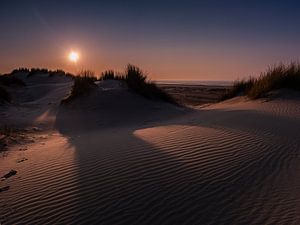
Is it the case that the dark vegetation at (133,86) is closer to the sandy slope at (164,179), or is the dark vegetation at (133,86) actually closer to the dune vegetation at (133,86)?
the dune vegetation at (133,86)

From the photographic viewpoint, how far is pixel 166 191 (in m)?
2.95

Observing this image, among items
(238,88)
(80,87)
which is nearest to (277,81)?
(238,88)

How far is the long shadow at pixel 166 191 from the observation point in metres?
2.57

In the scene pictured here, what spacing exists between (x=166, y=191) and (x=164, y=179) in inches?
9.9

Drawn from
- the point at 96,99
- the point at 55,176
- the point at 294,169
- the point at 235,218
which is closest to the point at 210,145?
the point at 294,169

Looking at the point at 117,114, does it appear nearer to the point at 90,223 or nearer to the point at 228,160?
the point at 228,160

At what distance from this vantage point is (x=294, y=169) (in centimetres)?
354

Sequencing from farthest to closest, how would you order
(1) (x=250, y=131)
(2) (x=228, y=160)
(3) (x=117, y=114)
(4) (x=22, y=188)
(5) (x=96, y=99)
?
1. (5) (x=96, y=99)
2. (3) (x=117, y=114)
3. (1) (x=250, y=131)
4. (2) (x=228, y=160)
5. (4) (x=22, y=188)

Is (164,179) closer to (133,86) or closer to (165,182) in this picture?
(165,182)

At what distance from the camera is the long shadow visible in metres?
2.57

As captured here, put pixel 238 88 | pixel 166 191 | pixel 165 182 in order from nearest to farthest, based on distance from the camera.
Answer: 1. pixel 166 191
2. pixel 165 182
3. pixel 238 88

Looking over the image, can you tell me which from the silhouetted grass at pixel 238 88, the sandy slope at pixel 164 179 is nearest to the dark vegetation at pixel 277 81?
the silhouetted grass at pixel 238 88

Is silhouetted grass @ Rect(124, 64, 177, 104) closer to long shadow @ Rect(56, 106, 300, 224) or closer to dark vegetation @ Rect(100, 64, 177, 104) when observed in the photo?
dark vegetation @ Rect(100, 64, 177, 104)

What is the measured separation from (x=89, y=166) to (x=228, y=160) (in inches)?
68.0
